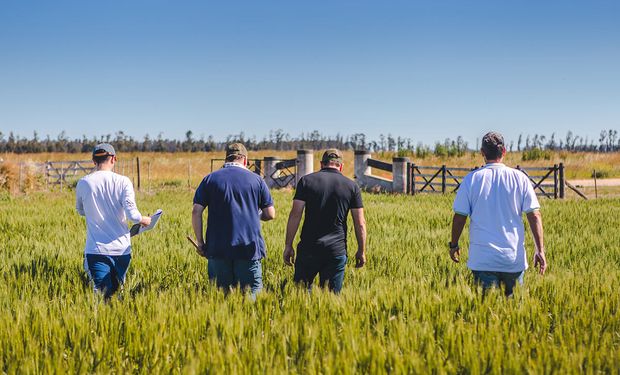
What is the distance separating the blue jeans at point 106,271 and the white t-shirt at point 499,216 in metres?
3.26

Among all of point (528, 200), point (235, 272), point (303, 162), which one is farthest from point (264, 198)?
point (303, 162)

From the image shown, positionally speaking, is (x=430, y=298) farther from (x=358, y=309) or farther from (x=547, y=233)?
(x=547, y=233)

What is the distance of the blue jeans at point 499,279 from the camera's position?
435cm

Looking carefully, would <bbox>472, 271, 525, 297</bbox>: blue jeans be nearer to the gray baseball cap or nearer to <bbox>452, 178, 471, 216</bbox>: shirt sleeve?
<bbox>452, 178, 471, 216</bbox>: shirt sleeve

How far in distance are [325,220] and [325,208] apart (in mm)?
115

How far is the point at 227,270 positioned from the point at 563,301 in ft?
9.64

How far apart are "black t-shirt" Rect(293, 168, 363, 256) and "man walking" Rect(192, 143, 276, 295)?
0.45 m

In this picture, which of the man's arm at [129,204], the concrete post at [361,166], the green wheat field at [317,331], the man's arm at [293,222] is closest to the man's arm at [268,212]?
the man's arm at [293,222]

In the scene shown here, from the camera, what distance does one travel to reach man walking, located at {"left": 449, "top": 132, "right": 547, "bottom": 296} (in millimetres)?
4281

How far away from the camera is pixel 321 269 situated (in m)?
4.95

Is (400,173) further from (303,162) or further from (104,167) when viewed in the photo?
(104,167)

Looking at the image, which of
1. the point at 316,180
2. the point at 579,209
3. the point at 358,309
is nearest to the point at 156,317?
the point at 358,309

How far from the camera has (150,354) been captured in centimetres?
334

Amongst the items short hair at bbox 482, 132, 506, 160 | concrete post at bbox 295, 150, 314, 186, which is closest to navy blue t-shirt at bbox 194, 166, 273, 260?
short hair at bbox 482, 132, 506, 160
